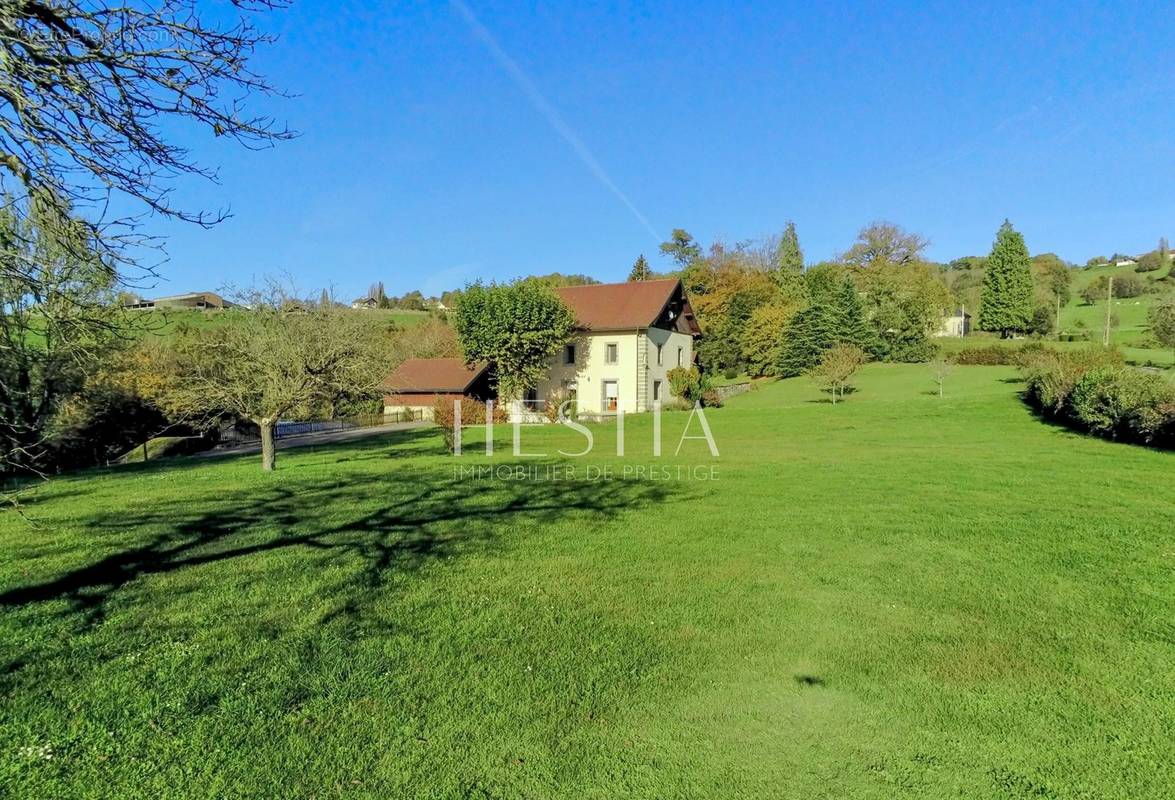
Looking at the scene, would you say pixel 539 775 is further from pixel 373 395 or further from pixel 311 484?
pixel 373 395

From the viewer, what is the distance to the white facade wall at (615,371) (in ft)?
106

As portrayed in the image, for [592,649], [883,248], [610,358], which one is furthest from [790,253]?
[592,649]

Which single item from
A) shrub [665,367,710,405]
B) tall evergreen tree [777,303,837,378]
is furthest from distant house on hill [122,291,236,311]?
tall evergreen tree [777,303,837,378]

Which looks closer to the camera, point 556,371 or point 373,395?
point 373,395

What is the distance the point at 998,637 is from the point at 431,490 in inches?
318

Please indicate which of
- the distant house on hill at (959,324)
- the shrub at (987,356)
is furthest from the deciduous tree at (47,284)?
the distant house on hill at (959,324)

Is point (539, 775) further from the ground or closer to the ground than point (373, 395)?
closer to the ground

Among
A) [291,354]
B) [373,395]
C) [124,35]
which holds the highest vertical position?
[124,35]

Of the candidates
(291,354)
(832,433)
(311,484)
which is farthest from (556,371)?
(311,484)

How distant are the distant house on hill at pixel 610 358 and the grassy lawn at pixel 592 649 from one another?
24080 mm

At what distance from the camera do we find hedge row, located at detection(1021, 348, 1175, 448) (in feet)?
42.8

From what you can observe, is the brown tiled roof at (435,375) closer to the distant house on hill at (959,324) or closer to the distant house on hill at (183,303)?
the distant house on hill at (183,303)

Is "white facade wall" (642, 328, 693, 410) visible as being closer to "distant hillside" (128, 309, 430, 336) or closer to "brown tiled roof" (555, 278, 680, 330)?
"brown tiled roof" (555, 278, 680, 330)

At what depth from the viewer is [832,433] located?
19219mm
